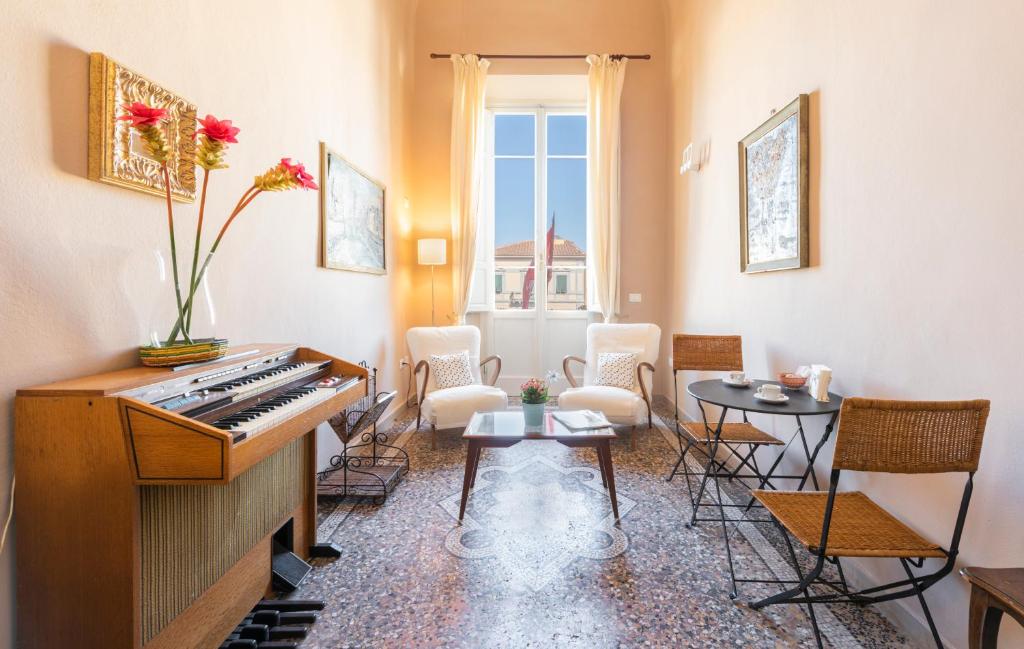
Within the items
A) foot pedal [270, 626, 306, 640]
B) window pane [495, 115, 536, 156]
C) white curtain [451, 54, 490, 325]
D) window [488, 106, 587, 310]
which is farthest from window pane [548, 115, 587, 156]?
foot pedal [270, 626, 306, 640]

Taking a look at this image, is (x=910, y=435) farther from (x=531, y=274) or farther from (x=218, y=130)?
(x=531, y=274)

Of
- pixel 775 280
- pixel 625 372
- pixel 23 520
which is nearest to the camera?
pixel 23 520

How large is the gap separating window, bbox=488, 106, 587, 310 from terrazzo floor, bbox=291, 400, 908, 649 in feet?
9.75

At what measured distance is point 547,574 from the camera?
2127 millimetres

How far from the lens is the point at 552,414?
3.14 meters

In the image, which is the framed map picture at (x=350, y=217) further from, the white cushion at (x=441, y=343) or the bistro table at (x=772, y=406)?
the bistro table at (x=772, y=406)

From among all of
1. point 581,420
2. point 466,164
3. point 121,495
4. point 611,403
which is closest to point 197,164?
point 121,495

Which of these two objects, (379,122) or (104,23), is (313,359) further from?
(379,122)

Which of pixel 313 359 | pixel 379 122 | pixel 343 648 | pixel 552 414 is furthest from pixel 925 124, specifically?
pixel 379 122

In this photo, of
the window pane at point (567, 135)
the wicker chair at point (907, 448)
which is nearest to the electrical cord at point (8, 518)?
the wicker chair at point (907, 448)

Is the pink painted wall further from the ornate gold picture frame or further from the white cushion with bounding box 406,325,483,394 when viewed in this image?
the ornate gold picture frame

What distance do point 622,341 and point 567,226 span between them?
6.01 ft

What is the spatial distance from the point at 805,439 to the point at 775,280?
0.97 m

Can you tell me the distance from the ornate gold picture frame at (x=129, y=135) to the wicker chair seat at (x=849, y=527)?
255 cm
